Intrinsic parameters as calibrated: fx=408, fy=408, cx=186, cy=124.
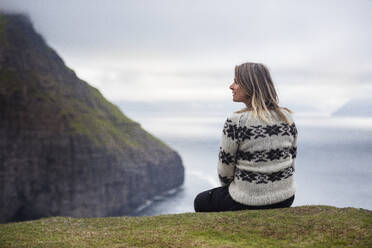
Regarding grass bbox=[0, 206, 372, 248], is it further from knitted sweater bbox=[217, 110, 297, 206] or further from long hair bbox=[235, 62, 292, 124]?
long hair bbox=[235, 62, 292, 124]

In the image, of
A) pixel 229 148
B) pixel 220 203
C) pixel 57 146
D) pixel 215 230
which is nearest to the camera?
pixel 229 148

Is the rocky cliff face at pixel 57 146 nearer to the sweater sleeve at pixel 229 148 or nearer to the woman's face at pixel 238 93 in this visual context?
the sweater sleeve at pixel 229 148

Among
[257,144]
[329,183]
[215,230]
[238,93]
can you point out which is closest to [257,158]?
[257,144]

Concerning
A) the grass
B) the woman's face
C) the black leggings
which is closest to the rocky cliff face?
the grass

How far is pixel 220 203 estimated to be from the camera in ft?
30.3

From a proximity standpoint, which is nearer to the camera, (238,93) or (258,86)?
(258,86)

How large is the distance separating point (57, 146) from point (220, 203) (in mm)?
102163

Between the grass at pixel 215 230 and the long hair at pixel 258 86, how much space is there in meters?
2.33

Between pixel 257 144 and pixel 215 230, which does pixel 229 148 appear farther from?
pixel 215 230

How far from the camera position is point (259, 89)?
8.24m

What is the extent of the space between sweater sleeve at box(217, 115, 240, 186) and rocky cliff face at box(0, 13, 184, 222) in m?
99.7

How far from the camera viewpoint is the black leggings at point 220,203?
892 centimetres

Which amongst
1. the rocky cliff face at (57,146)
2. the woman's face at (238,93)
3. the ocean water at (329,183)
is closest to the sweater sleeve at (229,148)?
the woman's face at (238,93)

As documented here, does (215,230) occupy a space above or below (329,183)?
above
